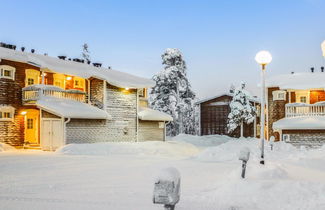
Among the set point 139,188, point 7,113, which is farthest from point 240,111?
point 139,188

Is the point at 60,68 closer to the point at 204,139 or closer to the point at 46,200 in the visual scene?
the point at 46,200

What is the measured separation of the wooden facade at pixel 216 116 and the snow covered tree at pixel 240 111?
1.12 m

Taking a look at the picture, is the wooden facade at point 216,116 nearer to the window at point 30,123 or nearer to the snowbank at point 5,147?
the window at point 30,123

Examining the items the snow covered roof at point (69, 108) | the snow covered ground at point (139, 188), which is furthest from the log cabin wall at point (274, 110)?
the snow covered ground at point (139, 188)

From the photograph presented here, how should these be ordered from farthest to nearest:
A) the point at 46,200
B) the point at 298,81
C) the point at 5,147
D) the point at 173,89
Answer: the point at 173,89, the point at 298,81, the point at 5,147, the point at 46,200

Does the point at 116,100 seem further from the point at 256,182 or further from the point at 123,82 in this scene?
the point at 256,182

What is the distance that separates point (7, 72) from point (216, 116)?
26.4m

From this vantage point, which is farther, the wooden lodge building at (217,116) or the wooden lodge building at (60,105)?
the wooden lodge building at (217,116)

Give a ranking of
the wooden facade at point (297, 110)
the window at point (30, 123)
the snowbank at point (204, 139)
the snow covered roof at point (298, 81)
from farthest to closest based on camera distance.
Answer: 1. the snowbank at point (204, 139)
2. the snow covered roof at point (298, 81)
3. the window at point (30, 123)
4. the wooden facade at point (297, 110)

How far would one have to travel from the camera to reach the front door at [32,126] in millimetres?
26795

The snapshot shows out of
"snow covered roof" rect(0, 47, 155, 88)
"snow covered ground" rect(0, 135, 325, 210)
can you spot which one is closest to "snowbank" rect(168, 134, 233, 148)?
"snow covered roof" rect(0, 47, 155, 88)

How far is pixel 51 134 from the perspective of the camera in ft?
80.5

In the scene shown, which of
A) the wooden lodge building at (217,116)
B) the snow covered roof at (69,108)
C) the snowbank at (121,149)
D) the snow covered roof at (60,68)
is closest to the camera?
the snowbank at (121,149)

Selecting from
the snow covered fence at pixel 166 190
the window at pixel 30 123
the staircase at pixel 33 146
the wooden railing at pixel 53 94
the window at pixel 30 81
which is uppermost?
the window at pixel 30 81
